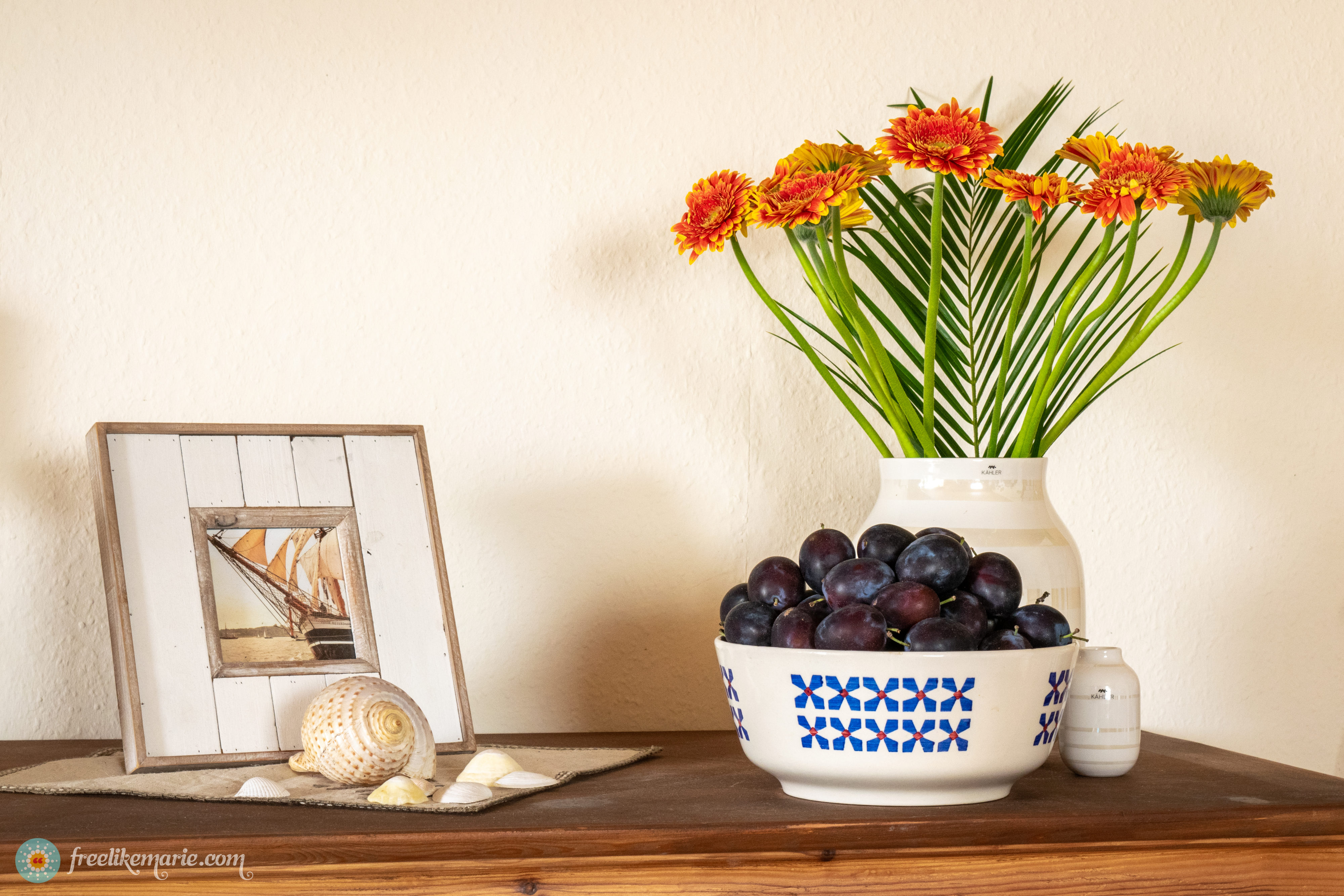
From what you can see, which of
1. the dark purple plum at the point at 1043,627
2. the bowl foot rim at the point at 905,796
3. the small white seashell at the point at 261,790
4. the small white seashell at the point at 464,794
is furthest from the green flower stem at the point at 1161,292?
the small white seashell at the point at 261,790

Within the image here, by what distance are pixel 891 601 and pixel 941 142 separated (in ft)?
1.34

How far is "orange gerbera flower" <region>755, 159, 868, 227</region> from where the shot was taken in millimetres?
920

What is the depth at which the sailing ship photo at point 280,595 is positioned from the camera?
2.97 ft

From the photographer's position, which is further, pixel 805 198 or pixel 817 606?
pixel 805 198

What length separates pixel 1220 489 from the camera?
124cm

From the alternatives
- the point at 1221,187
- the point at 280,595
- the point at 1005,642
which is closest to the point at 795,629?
the point at 1005,642

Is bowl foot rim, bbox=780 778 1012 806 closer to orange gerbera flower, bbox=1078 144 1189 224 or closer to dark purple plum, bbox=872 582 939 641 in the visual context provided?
dark purple plum, bbox=872 582 939 641

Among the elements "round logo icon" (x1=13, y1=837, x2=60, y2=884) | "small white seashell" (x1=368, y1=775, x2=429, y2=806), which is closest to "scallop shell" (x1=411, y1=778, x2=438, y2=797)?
"small white seashell" (x1=368, y1=775, x2=429, y2=806)

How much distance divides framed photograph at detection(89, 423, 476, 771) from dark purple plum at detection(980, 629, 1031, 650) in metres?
0.45

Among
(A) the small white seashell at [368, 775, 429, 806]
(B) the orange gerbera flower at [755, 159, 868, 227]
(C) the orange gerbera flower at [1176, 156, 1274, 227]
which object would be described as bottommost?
(A) the small white seashell at [368, 775, 429, 806]

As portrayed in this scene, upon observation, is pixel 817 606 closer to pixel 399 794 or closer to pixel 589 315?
pixel 399 794

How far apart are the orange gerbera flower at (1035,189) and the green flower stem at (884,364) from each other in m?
0.14

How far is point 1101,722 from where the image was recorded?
33.8 inches

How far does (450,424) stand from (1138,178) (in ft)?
2.27
